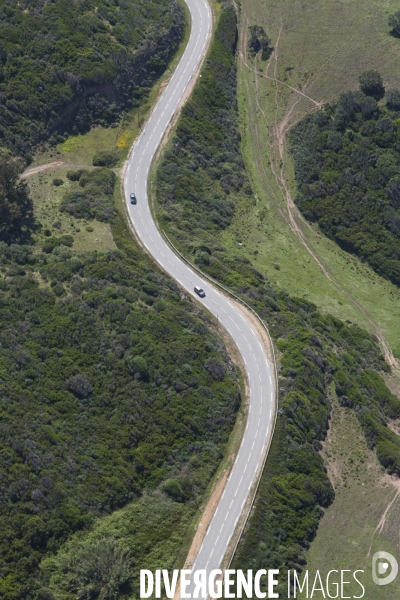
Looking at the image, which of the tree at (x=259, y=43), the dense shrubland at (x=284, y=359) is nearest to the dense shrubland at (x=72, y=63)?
the dense shrubland at (x=284, y=359)

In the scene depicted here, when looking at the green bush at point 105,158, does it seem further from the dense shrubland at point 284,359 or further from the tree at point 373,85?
the tree at point 373,85

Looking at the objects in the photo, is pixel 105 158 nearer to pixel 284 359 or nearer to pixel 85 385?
pixel 284 359

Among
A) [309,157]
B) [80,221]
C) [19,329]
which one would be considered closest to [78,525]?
[19,329]

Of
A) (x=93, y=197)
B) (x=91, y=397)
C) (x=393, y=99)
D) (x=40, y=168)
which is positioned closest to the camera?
(x=91, y=397)

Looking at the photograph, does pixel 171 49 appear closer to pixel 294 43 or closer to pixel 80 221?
pixel 294 43

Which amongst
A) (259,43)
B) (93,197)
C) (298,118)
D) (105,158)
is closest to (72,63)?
(105,158)

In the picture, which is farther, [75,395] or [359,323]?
[359,323]
